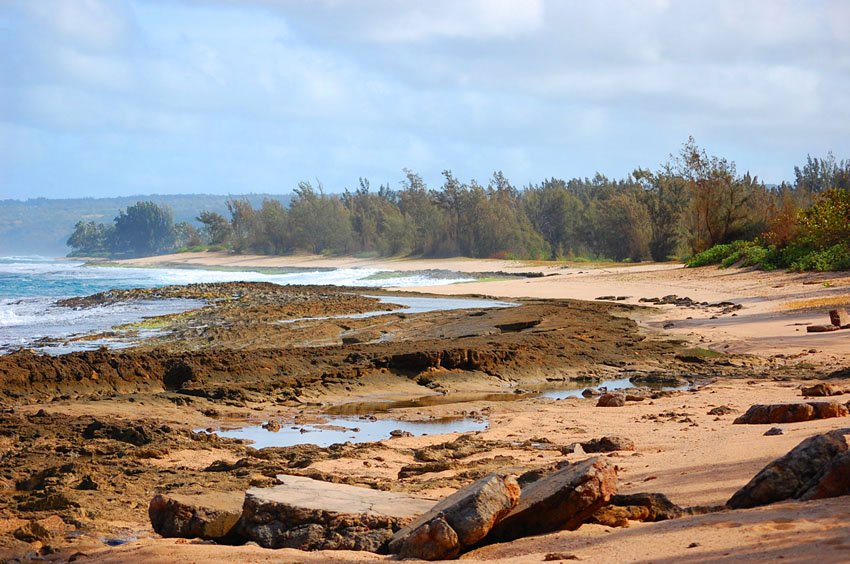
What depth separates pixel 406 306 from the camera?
28.3m

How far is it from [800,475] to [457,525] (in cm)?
205

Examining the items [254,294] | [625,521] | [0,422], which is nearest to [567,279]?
[254,294]

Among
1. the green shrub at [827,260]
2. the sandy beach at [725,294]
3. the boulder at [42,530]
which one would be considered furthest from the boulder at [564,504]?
the green shrub at [827,260]

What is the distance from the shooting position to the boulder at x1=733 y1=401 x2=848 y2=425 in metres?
8.23

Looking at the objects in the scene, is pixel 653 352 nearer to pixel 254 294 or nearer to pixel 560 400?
pixel 560 400

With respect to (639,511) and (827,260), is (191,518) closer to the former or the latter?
(639,511)

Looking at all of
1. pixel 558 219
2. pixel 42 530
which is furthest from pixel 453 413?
pixel 558 219

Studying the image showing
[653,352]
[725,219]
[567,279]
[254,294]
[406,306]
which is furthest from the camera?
[725,219]

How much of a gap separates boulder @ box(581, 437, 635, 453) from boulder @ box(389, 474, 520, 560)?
3048mm

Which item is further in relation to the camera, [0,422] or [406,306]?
[406,306]

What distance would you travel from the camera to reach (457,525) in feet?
17.8

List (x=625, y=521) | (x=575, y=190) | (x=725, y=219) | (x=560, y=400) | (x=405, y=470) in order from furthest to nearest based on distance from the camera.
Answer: (x=575, y=190) < (x=725, y=219) < (x=560, y=400) < (x=405, y=470) < (x=625, y=521)

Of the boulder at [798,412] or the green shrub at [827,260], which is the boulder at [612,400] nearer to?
the boulder at [798,412]

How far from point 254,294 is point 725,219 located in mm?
22066
